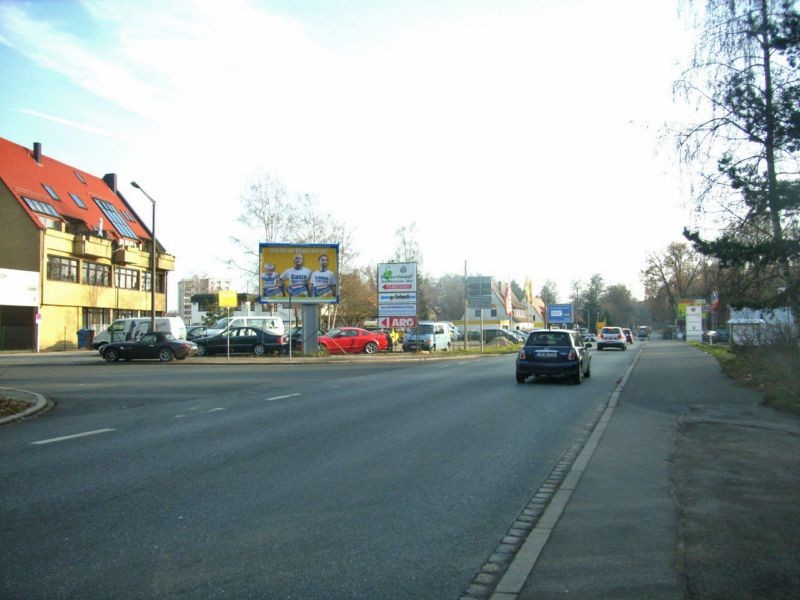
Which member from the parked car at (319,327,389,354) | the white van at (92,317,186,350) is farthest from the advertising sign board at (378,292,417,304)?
the white van at (92,317,186,350)

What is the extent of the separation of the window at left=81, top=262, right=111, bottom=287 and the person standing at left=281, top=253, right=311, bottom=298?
2582 centimetres

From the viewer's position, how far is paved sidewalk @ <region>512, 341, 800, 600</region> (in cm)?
418

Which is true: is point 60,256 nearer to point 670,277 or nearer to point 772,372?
point 772,372

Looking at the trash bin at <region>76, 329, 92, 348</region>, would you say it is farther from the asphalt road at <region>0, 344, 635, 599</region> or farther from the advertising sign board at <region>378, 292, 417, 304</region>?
the asphalt road at <region>0, 344, 635, 599</region>

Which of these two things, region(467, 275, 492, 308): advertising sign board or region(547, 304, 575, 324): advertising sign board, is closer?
region(467, 275, 492, 308): advertising sign board

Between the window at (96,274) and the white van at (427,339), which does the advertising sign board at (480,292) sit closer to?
the white van at (427,339)

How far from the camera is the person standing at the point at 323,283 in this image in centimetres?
3488

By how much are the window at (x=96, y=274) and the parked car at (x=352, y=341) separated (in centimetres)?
2478

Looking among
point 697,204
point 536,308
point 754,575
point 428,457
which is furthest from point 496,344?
point 536,308

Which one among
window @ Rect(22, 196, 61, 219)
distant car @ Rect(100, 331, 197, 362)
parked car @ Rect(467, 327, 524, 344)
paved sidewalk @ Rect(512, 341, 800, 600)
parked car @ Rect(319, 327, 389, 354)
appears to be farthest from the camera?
parked car @ Rect(467, 327, 524, 344)

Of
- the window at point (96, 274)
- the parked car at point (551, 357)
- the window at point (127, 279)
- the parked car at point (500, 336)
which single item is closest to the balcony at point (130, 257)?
the window at point (127, 279)

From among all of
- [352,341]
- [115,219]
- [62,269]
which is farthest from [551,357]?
[115,219]

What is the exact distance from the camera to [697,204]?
16500 mm

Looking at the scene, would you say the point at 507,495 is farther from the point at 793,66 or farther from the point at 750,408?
the point at 793,66
